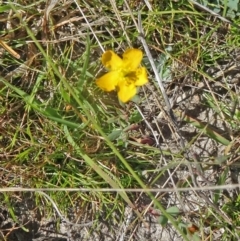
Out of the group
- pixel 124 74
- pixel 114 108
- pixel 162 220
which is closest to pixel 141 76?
pixel 124 74

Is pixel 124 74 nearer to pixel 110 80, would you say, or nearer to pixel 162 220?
pixel 110 80

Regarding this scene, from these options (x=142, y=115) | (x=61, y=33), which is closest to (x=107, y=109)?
(x=142, y=115)

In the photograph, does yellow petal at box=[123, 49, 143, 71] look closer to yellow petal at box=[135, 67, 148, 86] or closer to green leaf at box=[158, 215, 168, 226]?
yellow petal at box=[135, 67, 148, 86]

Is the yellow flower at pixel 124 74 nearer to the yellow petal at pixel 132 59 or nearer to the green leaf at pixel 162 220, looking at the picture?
the yellow petal at pixel 132 59

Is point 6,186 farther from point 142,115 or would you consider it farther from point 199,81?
point 199,81

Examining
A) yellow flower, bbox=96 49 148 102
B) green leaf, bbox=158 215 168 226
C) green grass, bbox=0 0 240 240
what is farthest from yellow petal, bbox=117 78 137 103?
green leaf, bbox=158 215 168 226

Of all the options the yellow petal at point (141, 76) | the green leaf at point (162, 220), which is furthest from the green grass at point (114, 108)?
the yellow petal at point (141, 76)

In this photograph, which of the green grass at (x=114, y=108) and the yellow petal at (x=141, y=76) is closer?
the yellow petal at (x=141, y=76)
